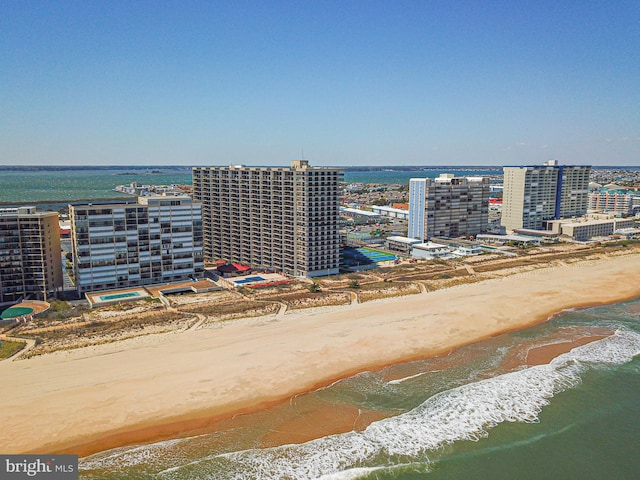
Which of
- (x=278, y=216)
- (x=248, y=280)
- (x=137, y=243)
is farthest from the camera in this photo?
(x=278, y=216)

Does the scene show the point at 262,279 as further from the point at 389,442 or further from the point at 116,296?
the point at 389,442

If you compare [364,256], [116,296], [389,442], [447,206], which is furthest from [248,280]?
[447,206]

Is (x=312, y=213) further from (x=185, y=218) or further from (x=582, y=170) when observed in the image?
(x=582, y=170)

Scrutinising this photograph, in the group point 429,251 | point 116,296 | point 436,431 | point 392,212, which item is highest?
point 392,212

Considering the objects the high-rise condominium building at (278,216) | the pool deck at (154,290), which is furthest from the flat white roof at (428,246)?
the pool deck at (154,290)

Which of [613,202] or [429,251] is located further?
[613,202]

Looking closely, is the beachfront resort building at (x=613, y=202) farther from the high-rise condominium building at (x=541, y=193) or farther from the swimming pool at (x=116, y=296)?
the swimming pool at (x=116, y=296)
